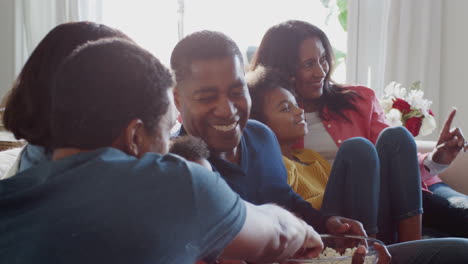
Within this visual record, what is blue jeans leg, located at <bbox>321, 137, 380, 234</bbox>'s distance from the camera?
146 cm

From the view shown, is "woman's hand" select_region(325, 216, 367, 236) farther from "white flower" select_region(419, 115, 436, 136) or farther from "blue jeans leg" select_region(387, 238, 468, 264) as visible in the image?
"white flower" select_region(419, 115, 436, 136)

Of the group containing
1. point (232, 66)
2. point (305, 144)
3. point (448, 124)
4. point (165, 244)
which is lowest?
point (305, 144)

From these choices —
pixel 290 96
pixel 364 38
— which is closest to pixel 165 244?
pixel 290 96

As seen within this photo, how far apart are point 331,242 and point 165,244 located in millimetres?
654

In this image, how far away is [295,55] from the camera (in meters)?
2.04

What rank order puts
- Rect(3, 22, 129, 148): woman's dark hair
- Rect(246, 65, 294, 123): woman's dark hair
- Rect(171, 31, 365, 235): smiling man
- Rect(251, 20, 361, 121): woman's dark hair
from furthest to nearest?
1. Rect(251, 20, 361, 121): woman's dark hair
2. Rect(246, 65, 294, 123): woman's dark hair
3. Rect(171, 31, 365, 235): smiling man
4. Rect(3, 22, 129, 148): woman's dark hair

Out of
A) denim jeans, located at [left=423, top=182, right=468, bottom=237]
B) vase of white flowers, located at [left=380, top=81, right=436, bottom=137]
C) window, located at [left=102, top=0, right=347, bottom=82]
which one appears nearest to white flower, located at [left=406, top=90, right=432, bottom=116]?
vase of white flowers, located at [left=380, top=81, right=436, bottom=137]

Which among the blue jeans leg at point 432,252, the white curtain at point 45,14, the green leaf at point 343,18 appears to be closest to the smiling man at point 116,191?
the blue jeans leg at point 432,252

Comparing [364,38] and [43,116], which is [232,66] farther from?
[364,38]

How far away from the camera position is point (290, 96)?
5.86 feet

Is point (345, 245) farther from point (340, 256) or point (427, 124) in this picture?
point (427, 124)

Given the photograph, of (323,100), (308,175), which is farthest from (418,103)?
(308,175)

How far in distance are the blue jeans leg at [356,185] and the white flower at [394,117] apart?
0.94 metres

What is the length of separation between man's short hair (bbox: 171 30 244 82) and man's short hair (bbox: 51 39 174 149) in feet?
1.82
